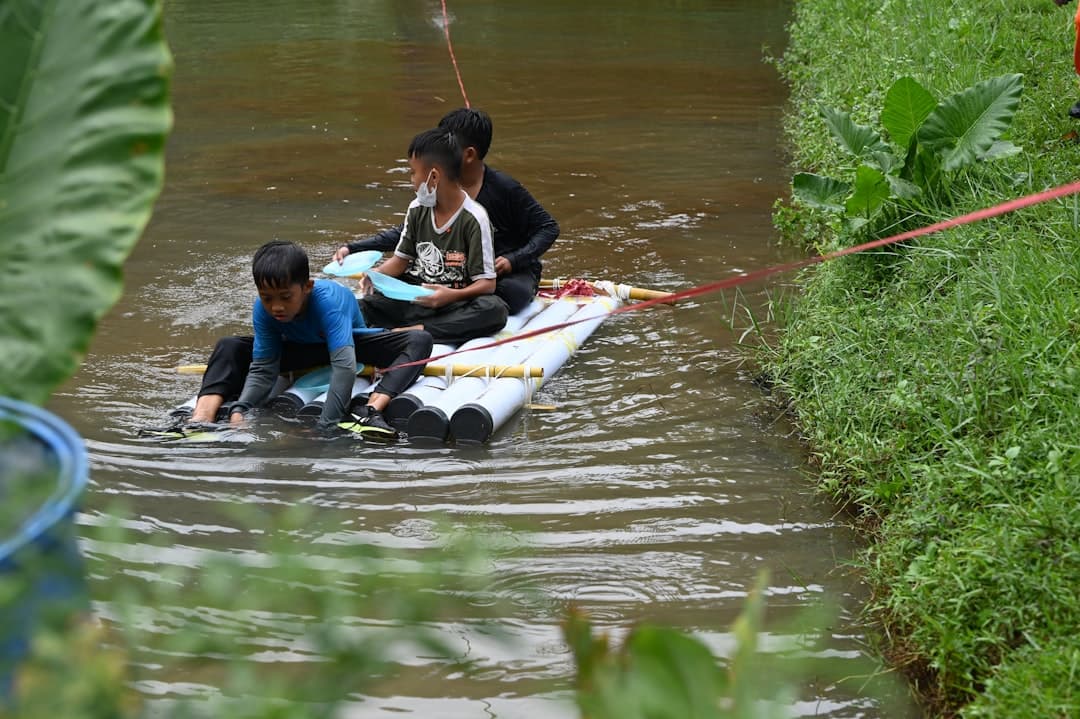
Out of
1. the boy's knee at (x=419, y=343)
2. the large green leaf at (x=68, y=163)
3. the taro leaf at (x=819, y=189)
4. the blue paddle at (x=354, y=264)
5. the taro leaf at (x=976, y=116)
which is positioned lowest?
the boy's knee at (x=419, y=343)

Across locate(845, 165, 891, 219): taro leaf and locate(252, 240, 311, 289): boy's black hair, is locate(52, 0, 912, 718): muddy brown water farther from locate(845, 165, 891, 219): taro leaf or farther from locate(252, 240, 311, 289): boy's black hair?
locate(845, 165, 891, 219): taro leaf

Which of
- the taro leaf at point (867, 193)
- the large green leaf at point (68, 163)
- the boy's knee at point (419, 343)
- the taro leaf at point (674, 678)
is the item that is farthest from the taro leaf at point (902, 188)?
the taro leaf at point (674, 678)

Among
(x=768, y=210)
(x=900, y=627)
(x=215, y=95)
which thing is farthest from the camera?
(x=215, y=95)

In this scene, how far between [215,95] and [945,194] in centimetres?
841

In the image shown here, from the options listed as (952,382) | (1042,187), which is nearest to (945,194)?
(1042,187)

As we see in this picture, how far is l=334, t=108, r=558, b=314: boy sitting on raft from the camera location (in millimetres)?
5902

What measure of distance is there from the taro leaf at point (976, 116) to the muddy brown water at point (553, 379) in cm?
129

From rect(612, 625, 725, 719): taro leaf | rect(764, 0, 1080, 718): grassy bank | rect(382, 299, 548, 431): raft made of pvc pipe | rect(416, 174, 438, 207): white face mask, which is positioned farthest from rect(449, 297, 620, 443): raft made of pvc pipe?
rect(612, 625, 725, 719): taro leaf

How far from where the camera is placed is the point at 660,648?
0.96 m

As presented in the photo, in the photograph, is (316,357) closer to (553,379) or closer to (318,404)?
(318,404)

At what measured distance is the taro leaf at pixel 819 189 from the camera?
545 centimetres

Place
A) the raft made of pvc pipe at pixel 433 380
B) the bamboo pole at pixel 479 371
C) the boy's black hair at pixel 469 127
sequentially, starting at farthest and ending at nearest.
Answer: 1. the boy's black hair at pixel 469 127
2. the bamboo pole at pixel 479 371
3. the raft made of pvc pipe at pixel 433 380

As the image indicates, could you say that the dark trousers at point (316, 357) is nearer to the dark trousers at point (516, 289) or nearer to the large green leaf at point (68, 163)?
the dark trousers at point (516, 289)

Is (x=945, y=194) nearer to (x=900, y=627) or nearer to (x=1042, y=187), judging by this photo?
(x=1042, y=187)
